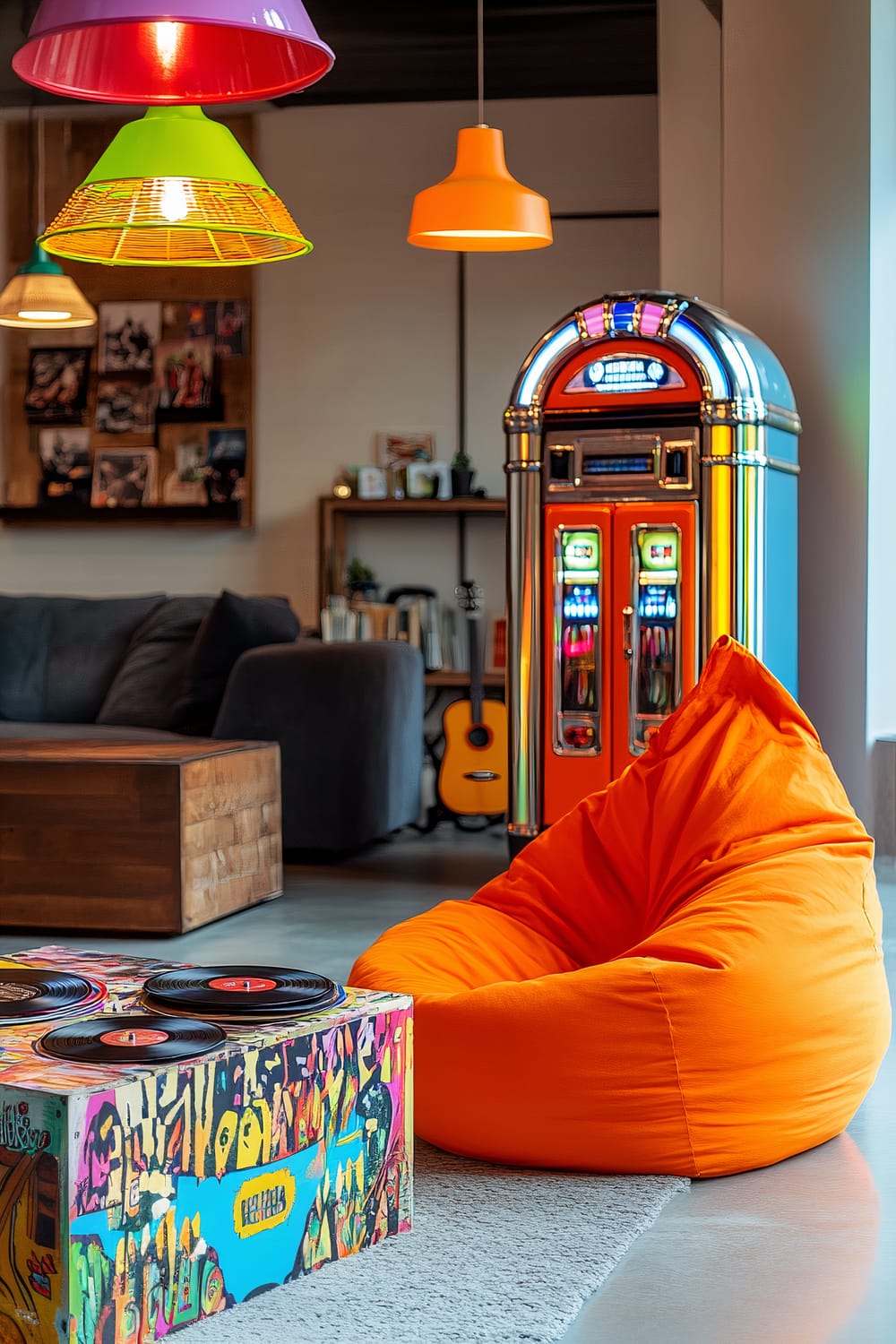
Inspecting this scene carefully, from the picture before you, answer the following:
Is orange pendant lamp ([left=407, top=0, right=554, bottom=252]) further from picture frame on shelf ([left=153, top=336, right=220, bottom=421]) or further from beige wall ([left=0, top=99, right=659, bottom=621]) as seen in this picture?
picture frame on shelf ([left=153, top=336, right=220, bottom=421])

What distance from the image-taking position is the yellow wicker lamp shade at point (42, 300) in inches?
252

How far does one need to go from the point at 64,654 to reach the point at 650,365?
9.60 ft

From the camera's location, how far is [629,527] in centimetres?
511

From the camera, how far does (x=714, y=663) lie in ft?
10.8

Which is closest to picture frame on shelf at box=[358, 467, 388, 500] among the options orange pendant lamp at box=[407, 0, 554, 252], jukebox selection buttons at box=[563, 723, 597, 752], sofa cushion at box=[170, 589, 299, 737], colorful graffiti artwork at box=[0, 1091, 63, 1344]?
sofa cushion at box=[170, 589, 299, 737]

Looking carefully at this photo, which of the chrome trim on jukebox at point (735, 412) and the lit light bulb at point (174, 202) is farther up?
the lit light bulb at point (174, 202)

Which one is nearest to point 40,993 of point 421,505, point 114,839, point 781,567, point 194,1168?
point 194,1168

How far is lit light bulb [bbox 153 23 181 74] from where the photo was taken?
2213 millimetres

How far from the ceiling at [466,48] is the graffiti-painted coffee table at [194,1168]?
19.8ft

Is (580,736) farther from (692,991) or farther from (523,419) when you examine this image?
(692,991)

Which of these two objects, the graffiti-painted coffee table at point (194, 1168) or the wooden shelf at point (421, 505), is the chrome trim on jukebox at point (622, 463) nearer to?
the wooden shelf at point (421, 505)

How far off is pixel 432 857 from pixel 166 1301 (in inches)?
165

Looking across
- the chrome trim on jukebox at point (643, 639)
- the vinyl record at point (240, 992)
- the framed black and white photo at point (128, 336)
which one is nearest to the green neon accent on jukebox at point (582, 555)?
the chrome trim on jukebox at point (643, 639)

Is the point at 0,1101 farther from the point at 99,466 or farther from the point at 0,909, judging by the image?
the point at 99,466
